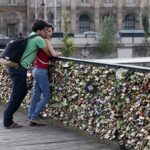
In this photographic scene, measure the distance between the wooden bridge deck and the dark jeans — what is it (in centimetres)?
19

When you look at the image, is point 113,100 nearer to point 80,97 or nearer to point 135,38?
point 80,97

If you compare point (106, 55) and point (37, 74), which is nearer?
point (37, 74)

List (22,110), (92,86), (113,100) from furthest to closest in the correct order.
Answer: (22,110) < (92,86) < (113,100)

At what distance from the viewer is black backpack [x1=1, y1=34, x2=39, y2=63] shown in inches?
348

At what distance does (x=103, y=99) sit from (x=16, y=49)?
159 centimetres

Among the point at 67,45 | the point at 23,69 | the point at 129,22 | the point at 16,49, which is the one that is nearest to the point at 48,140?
the point at 23,69

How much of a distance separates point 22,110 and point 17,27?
76655 mm

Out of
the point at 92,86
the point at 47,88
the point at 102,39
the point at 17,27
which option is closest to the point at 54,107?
the point at 47,88

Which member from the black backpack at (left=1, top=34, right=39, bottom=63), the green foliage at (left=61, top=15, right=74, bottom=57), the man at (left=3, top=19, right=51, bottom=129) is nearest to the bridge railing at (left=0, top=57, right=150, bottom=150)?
the man at (left=3, top=19, right=51, bottom=129)

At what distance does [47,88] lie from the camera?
9148 millimetres

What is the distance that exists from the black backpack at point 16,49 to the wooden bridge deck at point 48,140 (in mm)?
1014

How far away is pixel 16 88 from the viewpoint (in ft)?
29.5

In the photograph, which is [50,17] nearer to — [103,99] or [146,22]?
[146,22]

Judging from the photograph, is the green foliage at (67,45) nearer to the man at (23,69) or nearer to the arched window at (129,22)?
the arched window at (129,22)
